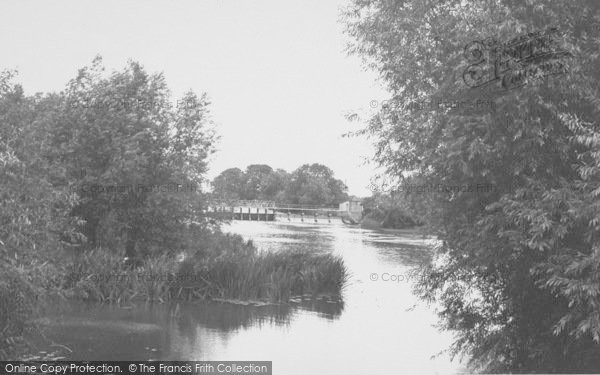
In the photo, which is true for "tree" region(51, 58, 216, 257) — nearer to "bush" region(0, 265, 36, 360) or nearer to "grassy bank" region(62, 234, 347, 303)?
"grassy bank" region(62, 234, 347, 303)

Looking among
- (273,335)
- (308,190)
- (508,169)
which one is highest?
(308,190)

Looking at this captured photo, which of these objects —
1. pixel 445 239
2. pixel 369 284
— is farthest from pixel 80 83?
pixel 445 239

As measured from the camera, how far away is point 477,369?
53.8ft

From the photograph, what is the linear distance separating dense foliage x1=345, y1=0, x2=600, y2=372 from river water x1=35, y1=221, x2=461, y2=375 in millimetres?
2010

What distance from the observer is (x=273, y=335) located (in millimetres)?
18938

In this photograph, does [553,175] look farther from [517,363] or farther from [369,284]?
[369,284]

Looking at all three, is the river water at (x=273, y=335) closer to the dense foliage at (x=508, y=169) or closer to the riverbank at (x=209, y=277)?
the riverbank at (x=209, y=277)

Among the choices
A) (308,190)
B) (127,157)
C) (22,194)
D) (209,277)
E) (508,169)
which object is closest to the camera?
(22,194)

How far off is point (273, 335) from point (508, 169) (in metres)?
8.31

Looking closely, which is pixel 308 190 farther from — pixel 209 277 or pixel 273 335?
pixel 273 335

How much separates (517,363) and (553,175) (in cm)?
441

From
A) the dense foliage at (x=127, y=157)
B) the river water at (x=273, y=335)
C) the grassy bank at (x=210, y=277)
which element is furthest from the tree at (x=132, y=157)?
the river water at (x=273, y=335)

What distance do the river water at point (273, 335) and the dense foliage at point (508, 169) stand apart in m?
2.01

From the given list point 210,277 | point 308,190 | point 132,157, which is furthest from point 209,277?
point 308,190
